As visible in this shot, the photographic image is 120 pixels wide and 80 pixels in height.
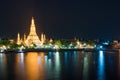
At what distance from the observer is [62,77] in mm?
28359

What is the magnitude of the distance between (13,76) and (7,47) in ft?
173

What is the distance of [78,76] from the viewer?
2891 centimetres

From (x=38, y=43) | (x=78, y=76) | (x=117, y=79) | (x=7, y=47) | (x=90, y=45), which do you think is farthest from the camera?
(x=90, y=45)

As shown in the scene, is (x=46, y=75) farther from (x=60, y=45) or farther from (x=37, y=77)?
(x=60, y=45)

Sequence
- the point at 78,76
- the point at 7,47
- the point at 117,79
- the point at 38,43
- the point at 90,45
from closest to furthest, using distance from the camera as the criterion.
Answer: the point at 117,79, the point at 78,76, the point at 7,47, the point at 38,43, the point at 90,45

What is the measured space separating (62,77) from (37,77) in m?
1.71

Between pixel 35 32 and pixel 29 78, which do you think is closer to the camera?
pixel 29 78

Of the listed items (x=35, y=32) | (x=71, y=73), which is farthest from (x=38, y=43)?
(x=71, y=73)

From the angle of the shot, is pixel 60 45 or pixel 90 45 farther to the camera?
pixel 90 45

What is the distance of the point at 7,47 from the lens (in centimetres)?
8119

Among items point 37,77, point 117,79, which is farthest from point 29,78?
point 117,79

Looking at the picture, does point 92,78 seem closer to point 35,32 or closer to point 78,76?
point 78,76

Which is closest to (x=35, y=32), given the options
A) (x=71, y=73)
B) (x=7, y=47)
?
(x=7, y=47)

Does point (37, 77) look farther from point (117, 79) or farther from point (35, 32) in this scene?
point (35, 32)
